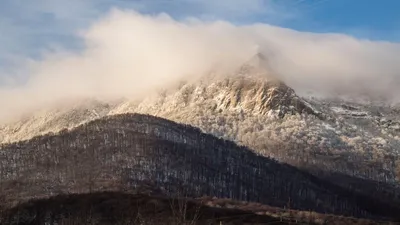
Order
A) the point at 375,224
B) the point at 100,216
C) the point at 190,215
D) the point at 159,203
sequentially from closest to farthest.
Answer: the point at 190,215
the point at 100,216
the point at 159,203
the point at 375,224

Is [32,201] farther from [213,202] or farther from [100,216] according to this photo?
[213,202]

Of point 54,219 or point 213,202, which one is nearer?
point 54,219

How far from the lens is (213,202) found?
193m

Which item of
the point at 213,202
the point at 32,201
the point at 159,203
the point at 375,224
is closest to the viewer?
the point at 159,203

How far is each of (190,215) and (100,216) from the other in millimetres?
23075

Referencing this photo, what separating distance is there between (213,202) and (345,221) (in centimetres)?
4029

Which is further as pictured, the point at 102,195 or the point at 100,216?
the point at 102,195

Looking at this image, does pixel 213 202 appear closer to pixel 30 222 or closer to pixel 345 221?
pixel 345 221

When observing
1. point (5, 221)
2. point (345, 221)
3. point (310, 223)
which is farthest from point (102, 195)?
point (345, 221)

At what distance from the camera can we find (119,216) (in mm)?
139250

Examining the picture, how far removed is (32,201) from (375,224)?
96.4 m

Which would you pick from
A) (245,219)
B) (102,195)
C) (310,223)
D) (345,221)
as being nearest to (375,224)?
(345,221)

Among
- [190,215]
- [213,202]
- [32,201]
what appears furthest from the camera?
[213,202]

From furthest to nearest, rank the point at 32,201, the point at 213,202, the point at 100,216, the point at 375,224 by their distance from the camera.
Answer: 1. the point at 213,202
2. the point at 375,224
3. the point at 32,201
4. the point at 100,216
